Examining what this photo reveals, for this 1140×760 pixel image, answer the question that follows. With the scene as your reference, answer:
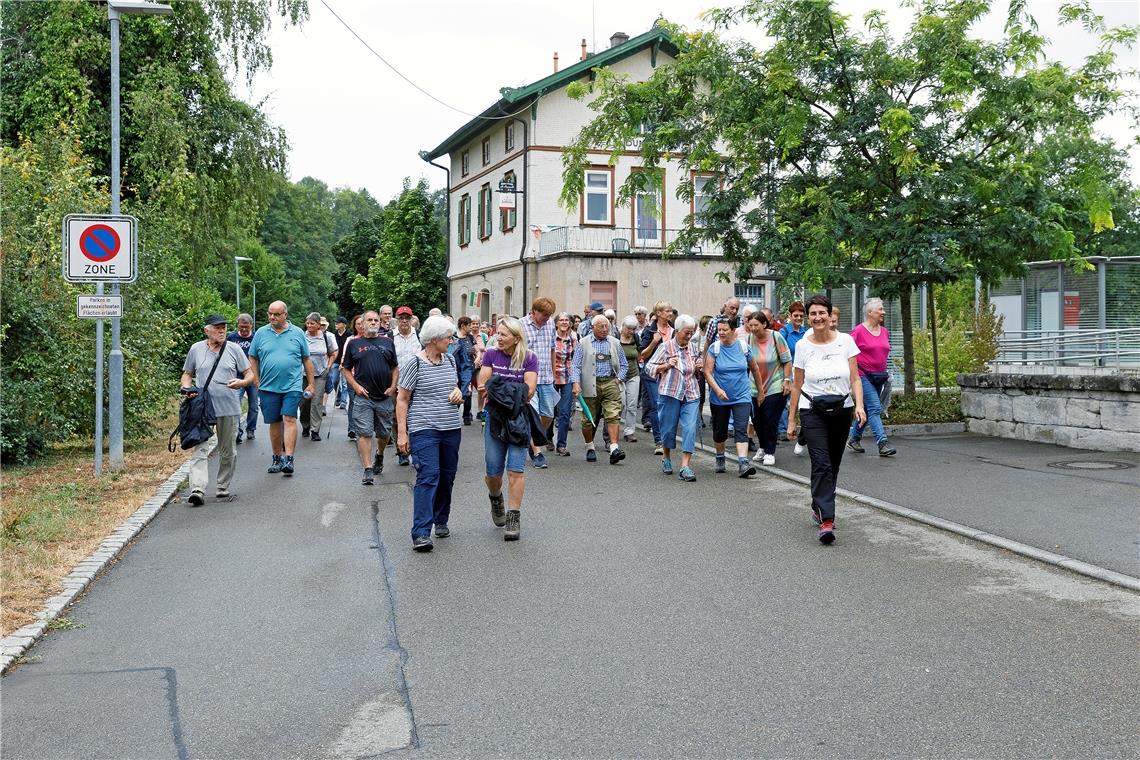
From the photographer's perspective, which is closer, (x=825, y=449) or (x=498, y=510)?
(x=825, y=449)

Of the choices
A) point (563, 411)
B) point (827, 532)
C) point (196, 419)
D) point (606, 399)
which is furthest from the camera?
point (563, 411)

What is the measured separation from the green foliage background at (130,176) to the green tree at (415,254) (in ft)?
A: 59.7

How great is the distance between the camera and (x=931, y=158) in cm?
1628

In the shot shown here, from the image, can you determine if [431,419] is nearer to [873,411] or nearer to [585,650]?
[585,650]

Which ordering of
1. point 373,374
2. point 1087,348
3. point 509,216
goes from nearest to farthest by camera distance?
point 373,374, point 1087,348, point 509,216

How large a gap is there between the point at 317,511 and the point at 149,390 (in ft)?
22.5

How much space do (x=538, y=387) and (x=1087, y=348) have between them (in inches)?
433

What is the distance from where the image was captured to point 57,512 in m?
9.86

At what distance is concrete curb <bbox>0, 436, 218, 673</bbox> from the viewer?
18.9ft

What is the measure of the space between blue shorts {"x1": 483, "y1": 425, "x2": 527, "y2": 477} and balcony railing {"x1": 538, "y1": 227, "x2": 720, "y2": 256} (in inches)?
977

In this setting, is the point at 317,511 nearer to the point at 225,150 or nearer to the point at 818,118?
the point at 818,118

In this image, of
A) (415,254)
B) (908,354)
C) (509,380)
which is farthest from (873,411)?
(415,254)

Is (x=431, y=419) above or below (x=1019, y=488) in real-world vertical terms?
above

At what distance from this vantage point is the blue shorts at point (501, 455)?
29.1 feet
